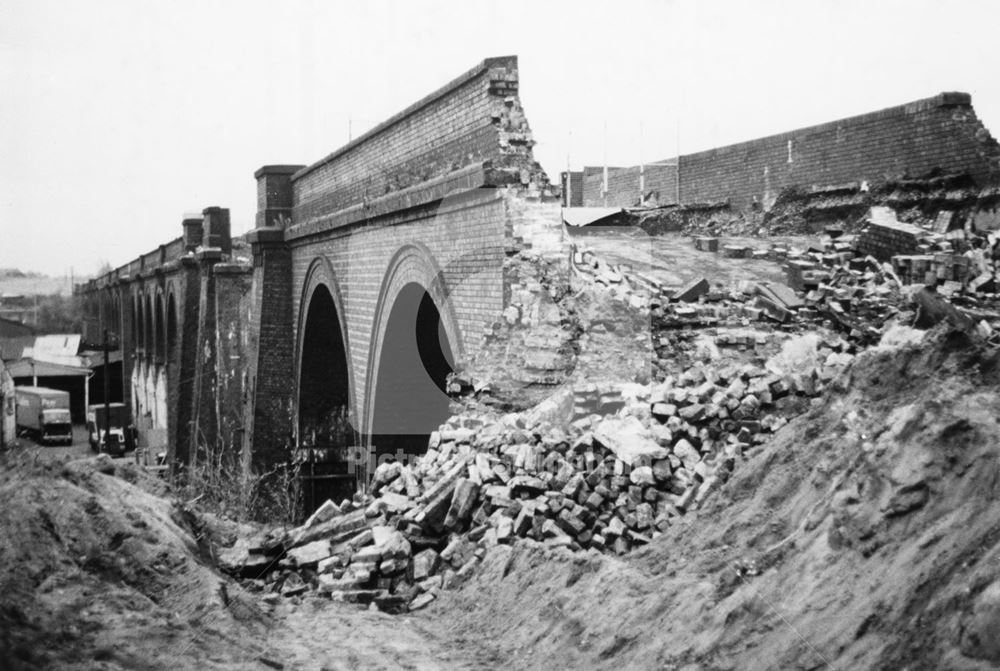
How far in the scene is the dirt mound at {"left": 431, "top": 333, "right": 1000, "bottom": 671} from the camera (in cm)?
274

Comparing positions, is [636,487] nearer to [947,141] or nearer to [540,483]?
[540,483]

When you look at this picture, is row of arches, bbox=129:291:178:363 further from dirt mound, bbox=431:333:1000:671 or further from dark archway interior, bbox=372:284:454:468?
dirt mound, bbox=431:333:1000:671

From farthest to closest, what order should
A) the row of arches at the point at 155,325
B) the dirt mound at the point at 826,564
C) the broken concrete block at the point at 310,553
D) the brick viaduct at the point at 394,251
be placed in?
the row of arches at the point at 155,325, the brick viaduct at the point at 394,251, the broken concrete block at the point at 310,553, the dirt mound at the point at 826,564

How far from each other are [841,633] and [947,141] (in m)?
8.11

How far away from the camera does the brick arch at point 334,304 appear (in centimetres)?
1214

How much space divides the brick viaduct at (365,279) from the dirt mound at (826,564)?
2837 mm

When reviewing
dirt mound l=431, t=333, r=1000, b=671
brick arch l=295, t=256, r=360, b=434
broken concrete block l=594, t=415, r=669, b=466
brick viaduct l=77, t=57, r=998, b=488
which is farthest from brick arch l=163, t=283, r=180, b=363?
dirt mound l=431, t=333, r=1000, b=671

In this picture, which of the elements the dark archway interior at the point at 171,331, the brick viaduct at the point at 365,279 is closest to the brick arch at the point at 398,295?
the brick viaduct at the point at 365,279

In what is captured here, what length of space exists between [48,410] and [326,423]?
29.7 feet

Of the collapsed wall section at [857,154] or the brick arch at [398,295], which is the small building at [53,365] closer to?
the brick arch at [398,295]

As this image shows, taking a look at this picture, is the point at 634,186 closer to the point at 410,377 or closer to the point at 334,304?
the point at 334,304

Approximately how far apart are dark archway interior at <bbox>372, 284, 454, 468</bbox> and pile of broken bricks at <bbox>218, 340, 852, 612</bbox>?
395 centimetres

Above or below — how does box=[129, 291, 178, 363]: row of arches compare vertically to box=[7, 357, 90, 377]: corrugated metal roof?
above

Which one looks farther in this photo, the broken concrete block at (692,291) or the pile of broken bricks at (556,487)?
the broken concrete block at (692,291)
